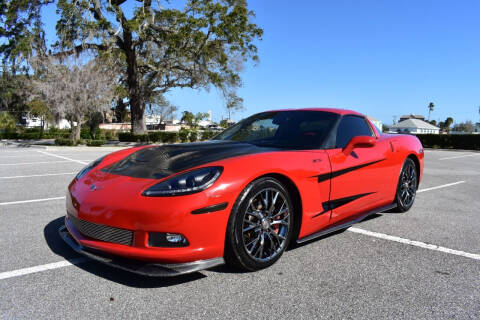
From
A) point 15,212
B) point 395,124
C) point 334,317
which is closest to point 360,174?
point 334,317

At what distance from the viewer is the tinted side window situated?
3690mm

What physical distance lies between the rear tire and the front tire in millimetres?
2210

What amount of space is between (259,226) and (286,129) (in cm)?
139

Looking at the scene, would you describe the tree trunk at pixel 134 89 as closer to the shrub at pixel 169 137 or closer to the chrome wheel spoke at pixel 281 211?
the shrub at pixel 169 137

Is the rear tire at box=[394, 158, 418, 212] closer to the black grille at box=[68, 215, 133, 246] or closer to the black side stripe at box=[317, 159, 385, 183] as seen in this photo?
the black side stripe at box=[317, 159, 385, 183]

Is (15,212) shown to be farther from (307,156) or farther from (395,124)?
(395,124)

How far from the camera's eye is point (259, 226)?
2.78 m

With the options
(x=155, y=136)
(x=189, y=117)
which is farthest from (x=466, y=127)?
(x=155, y=136)

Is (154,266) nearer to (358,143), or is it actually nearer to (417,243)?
(358,143)

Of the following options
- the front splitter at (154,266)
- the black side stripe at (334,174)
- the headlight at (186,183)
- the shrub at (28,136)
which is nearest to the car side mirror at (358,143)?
the black side stripe at (334,174)

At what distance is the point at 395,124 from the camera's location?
122m

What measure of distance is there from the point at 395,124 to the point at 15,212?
429 ft

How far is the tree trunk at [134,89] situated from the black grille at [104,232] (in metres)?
25.3

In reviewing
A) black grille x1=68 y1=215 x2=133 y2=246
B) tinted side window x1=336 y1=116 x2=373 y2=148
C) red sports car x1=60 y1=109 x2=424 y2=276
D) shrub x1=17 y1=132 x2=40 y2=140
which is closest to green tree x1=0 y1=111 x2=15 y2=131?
shrub x1=17 y1=132 x2=40 y2=140
